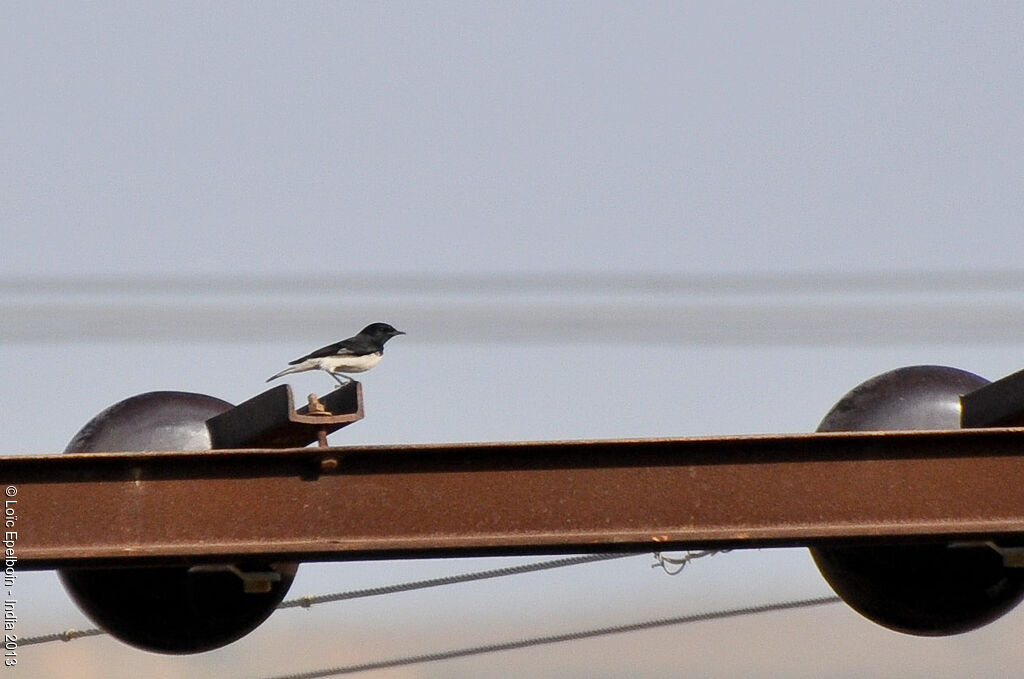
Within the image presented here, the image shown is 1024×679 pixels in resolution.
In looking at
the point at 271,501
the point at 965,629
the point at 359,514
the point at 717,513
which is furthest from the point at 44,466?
the point at 965,629

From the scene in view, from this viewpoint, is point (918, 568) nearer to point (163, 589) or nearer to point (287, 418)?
point (287, 418)

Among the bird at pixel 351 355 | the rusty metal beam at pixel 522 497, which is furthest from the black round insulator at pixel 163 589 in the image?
the bird at pixel 351 355

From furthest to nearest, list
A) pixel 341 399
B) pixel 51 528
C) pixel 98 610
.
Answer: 1. pixel 98 610
2. pixel 341 399
3. pixel 51 528

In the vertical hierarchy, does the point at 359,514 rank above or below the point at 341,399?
below

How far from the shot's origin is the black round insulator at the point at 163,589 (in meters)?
8.46

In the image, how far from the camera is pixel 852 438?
7816 millimetres

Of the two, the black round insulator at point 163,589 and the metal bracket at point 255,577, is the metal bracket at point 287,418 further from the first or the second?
the metal bracket at point 255,577

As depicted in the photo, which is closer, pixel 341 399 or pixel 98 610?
pixel 341 399

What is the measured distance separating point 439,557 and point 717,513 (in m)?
1.48

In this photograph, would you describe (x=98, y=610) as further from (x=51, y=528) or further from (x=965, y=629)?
(x=965, y=629)

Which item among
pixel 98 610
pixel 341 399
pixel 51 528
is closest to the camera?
pixel 51 528

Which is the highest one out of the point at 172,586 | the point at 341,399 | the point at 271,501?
the point at 341,399

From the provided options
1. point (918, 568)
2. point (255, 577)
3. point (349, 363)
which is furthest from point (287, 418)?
point (349, 363)

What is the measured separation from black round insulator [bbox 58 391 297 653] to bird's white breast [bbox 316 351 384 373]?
3502mm
